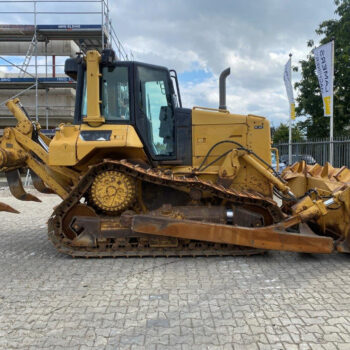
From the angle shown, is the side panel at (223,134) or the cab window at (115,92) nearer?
A: the cab window at (115,92)

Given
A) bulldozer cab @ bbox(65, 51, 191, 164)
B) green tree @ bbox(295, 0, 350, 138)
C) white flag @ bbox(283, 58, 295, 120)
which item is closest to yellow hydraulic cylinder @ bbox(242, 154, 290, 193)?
bulldozer cab @ bbox(65, 51, 191, 164)

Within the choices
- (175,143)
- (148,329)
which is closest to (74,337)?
(148,329)

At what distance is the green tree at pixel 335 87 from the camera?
17875 mm

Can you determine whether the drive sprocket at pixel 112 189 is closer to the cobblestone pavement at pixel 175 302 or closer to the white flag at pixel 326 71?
the cobblestone pavement at pixel 175 302

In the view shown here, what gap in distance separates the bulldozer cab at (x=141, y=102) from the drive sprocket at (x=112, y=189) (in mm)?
707

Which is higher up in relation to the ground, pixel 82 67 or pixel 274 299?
pixel 82 67

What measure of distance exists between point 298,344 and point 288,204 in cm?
294

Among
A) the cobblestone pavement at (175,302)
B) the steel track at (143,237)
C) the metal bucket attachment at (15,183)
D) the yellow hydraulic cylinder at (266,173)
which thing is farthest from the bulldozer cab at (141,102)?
the cobblestone pavement at (175,302)

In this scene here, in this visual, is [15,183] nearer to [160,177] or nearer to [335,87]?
[160,177]

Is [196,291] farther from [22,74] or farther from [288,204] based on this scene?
[22,74]

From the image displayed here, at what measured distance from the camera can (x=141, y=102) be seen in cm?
516

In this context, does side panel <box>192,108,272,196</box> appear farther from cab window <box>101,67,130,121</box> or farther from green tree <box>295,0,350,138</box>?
green tree <box>295,0,350,138</box>

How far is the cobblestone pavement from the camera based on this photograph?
9.20 ft

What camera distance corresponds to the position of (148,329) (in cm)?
296
